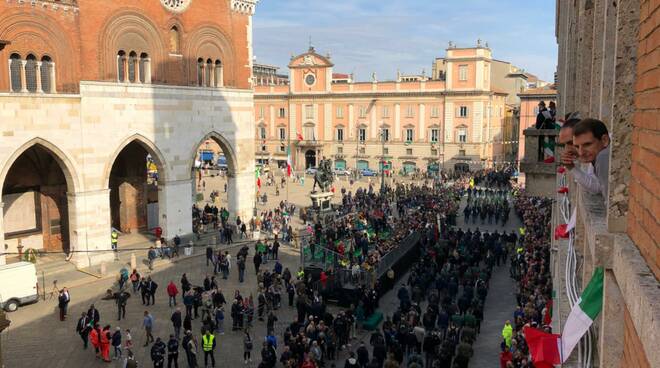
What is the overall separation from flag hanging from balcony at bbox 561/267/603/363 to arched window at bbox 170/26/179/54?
93.6ft

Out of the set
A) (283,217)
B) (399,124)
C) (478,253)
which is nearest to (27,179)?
(283,217)

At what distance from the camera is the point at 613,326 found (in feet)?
10.7

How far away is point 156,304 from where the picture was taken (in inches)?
842

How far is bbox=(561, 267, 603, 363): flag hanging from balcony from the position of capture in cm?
377

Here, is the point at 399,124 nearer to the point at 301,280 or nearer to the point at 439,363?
the point at 301,280

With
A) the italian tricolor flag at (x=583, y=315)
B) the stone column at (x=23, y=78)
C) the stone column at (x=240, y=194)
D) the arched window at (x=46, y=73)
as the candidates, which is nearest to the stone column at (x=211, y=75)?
the stone column at (x=240, y=194)

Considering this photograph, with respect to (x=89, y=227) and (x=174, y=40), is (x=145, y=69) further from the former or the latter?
(x=89, y=227)

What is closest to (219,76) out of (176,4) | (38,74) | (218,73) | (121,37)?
(218,73)

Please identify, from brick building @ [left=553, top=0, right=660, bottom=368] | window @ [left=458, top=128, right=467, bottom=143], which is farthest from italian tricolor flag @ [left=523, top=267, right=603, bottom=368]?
window @ [left=458, top=128, right=467, bottom=143]

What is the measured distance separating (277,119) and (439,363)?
61007 millimetres

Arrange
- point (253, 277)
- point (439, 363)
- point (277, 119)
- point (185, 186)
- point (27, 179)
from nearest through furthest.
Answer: point (439, 363)
point (253, 277)
point (27, 179)
point (185, 186)
point (277, 119)

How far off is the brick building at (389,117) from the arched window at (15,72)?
146 ft

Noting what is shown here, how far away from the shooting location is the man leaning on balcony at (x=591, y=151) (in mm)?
4059

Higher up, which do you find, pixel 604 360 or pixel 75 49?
pixel 75 49
